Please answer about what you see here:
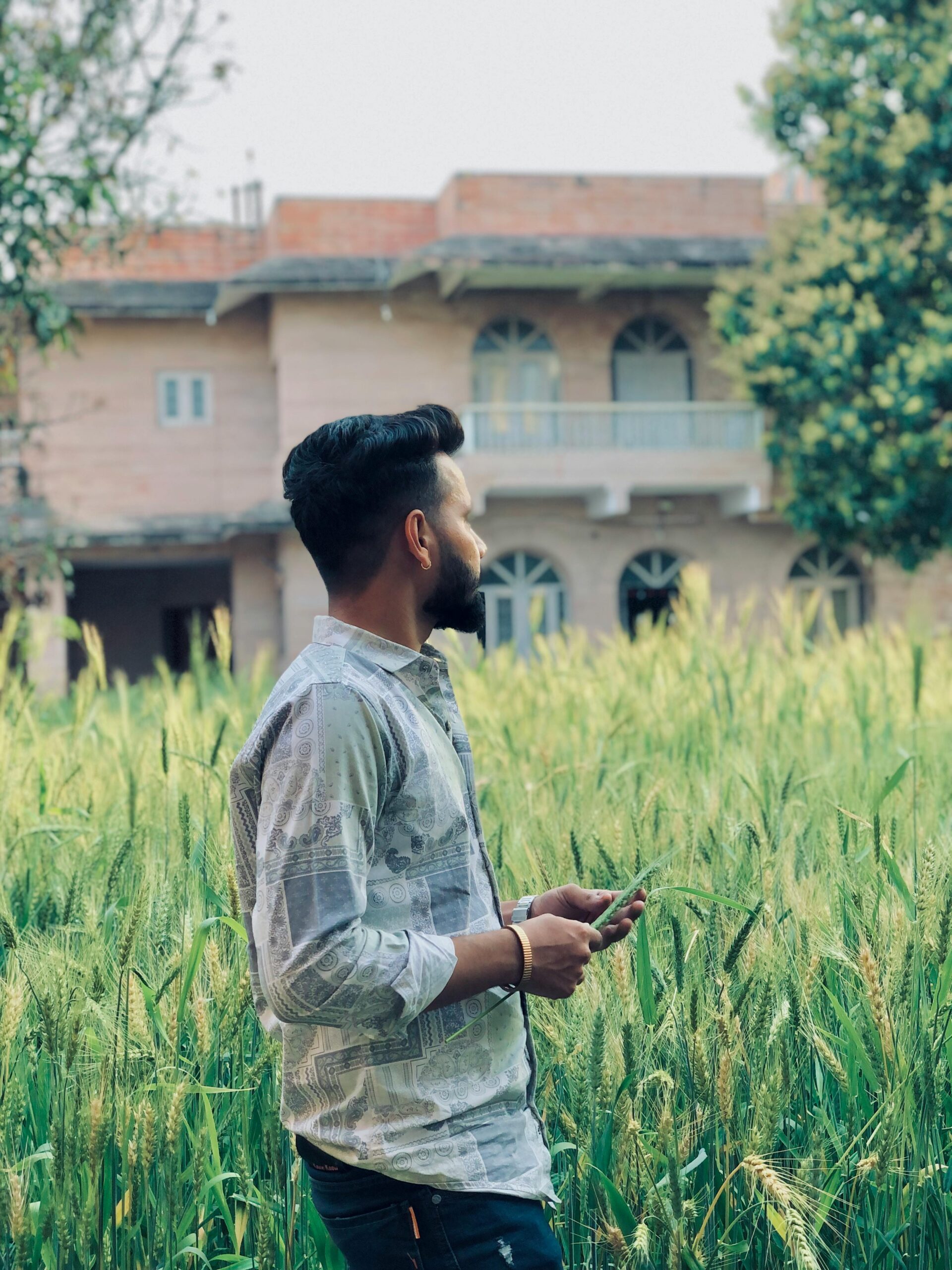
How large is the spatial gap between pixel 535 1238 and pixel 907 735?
3424 millimetres

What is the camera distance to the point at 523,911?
168cm

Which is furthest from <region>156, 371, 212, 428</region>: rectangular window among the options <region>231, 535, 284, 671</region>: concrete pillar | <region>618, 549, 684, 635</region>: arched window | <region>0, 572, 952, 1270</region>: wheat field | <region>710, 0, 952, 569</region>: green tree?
<region>0, 572, 952, 1270</region>: wheat field

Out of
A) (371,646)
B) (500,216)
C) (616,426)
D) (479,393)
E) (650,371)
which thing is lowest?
(371,646)

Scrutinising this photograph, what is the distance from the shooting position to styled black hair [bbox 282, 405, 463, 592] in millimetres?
1578

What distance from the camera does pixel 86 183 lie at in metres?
6.19

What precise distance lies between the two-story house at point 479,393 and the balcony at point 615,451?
4 centimetres

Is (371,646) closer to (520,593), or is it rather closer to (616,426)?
(520,593)

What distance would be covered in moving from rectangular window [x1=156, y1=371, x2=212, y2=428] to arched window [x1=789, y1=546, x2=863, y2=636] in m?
9.85

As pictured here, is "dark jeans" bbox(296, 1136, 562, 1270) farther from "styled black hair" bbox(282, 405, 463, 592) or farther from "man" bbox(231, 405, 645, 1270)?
"styled black hair" bbox(282, 405, 463, 592)

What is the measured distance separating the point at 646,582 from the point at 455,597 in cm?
1986

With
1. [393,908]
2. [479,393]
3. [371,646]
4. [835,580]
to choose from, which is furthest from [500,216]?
[393,908]

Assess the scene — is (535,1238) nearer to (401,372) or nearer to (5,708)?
(5,708)

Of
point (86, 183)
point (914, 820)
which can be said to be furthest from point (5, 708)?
point (914, 820)

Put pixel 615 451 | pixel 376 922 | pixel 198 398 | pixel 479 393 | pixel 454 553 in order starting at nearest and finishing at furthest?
1. pixel 376 922
2. pixel 454 553
3. pixel 615 451
4. pixel 479 393
5. pixel 198 398
